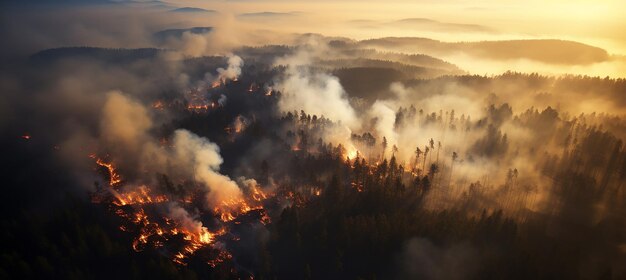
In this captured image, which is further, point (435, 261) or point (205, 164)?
point (205, 164)

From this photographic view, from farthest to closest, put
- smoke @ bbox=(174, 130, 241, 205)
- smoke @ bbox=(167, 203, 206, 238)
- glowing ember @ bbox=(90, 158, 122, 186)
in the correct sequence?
glowing ember @ bbox=(90, 158, 122, 186) → smoke @ bbox=(174, 130, 241, 205) → smoke @ bbox=(167, 203, 206, 238)

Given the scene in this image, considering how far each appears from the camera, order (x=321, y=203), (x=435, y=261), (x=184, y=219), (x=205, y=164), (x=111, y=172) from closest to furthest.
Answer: (x=435, y=261), (x=184, y=219), (x=321, y=203), (x=205, y=164), (x=111, y=172)

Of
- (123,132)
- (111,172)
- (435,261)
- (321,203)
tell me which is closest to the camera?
(435,261)

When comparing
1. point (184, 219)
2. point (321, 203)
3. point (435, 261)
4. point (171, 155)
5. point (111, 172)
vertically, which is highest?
point (171, 155)

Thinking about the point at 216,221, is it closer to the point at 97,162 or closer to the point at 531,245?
the point at 97,162

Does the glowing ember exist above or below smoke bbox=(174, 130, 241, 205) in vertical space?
below

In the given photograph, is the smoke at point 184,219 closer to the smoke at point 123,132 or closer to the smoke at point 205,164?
the smoke at point 205,164

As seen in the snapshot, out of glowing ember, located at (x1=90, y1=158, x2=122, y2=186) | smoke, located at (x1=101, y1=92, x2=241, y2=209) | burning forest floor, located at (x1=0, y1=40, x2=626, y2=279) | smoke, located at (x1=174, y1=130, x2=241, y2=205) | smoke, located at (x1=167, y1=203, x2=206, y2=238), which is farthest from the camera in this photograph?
glowing ember, located at (x1=90, y1=158, x2=122, y2=186)

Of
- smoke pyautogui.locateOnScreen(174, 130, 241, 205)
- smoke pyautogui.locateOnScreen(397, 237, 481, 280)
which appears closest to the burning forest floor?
smoke pyautogui.locateOnScreen(397, 237, 481, 280)

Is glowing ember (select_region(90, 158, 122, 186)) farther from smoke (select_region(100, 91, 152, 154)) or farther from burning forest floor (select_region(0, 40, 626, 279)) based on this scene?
smoke (select_region(100, 91, 152, 154))

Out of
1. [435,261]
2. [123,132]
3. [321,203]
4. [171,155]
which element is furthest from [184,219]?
[123,132]

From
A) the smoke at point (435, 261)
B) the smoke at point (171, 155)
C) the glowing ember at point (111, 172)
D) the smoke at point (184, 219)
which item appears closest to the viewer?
the smoke at point (435, 261)

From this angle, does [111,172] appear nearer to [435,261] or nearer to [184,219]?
[184,219]

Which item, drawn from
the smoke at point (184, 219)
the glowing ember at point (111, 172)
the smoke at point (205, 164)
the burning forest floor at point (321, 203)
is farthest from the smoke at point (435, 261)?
the glowing ember at point (111, 172)
